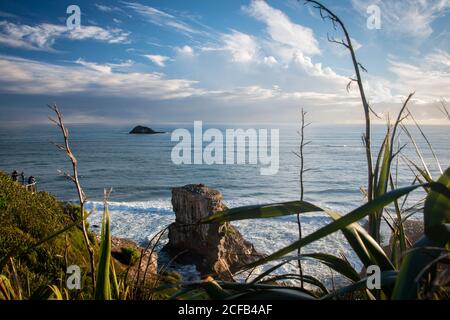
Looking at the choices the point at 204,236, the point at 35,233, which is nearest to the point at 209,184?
the point at 204,236

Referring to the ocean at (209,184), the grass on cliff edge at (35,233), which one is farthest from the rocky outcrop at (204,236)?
the grass on cliff edge at (35,233)

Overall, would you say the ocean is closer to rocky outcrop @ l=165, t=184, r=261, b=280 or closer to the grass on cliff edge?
rocky outcrop @ l=165, t=184, r=261, b=280

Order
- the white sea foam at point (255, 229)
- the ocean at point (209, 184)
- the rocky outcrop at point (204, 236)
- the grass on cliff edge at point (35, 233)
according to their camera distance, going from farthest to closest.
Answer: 1. the ocean at point (209, 184)
2. the white sea foam at point (255, 229)
3. the rocky outcrop at point (204, 236)
4. the grass on cliff edge at point (35, 233)

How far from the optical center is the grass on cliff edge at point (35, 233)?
7.17m

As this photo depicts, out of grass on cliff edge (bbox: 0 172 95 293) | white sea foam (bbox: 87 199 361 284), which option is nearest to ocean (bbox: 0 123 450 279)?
white sea foam (bbox: 87 199 361 284)

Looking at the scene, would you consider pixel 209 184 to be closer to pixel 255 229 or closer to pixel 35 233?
pixel 255 229

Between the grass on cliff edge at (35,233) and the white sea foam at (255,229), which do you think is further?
the white sea foam at (255,229)

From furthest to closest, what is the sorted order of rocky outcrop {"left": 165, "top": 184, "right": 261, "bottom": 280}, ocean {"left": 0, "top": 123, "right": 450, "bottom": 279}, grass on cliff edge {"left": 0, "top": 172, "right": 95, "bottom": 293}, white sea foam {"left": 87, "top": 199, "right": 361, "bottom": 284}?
ocean {"left": 0, "top": 123, "right": 450, "bottom": 279} < white sea foam {"left": 87, "top": 199, "right": 361, "bottom": 284} < rocky outcrop {"left": 165, "top": 184, "right": 261, "bottom": 280} < grass on cliff edge {"left": 0, "top": 172, "right": 95, "bottom": 293}

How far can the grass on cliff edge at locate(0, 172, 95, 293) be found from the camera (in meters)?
7.17

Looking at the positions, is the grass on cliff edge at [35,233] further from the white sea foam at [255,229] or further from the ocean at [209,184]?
the white sea foam at [255,229]

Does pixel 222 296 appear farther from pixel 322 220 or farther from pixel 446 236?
pixel 322 220

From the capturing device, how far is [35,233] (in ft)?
29.6
